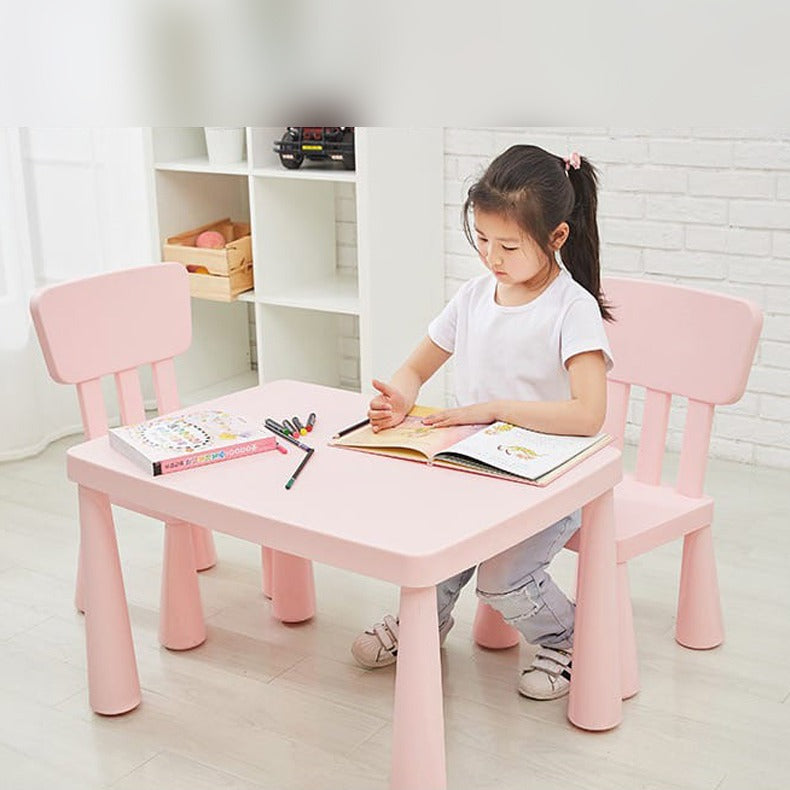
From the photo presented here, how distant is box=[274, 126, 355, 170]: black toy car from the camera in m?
3.00

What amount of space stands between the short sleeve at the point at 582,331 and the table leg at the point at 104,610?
70 cm

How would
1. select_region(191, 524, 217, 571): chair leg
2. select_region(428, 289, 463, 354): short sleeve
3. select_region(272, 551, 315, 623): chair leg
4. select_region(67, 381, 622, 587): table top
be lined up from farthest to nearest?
select_region(191, 524, 217, 571): chair leg, select_region(272, 551, 315, 623): chair leg, select_region(428, 289, 463, 354): short sleeve, select_region(67, 381, 622, 587): table top

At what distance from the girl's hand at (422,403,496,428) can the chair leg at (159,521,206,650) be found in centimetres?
51

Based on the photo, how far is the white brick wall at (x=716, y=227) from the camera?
108 inches

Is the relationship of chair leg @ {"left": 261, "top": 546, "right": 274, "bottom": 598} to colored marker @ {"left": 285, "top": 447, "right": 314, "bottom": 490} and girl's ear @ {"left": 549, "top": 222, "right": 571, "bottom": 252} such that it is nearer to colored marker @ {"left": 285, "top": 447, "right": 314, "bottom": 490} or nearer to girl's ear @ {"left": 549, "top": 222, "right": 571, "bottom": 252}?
colored marker @ {"left": 285, "top": 447, "right": 314, "bottom": 490}

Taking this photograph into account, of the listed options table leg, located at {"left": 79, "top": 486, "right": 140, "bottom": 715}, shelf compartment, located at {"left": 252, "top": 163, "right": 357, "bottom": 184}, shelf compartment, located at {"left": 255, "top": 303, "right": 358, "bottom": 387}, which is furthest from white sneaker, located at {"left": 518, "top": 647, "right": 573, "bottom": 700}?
shelf compartment, located at {"left": 255, "top": 303, "right": 358, "bottom": 387}

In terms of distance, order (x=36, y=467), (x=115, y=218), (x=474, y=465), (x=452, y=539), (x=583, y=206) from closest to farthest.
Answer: (x=452, y=539)
(x=474, y=465)
(x=583, y=206)
(x=36, y=467)
(x=115, y=218)

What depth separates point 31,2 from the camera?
0.55 ft

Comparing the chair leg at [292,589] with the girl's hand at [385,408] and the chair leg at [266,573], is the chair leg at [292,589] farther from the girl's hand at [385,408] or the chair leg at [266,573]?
the girl's hand at [385,408]

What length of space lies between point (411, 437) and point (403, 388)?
21 centimetres

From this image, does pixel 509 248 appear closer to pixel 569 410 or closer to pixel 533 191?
pixel 533 191

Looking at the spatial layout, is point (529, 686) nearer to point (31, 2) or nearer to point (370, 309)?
point (370, 309)

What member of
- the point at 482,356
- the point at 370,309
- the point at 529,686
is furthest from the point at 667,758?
the point at 370,309

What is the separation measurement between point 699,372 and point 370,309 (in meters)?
1.29
